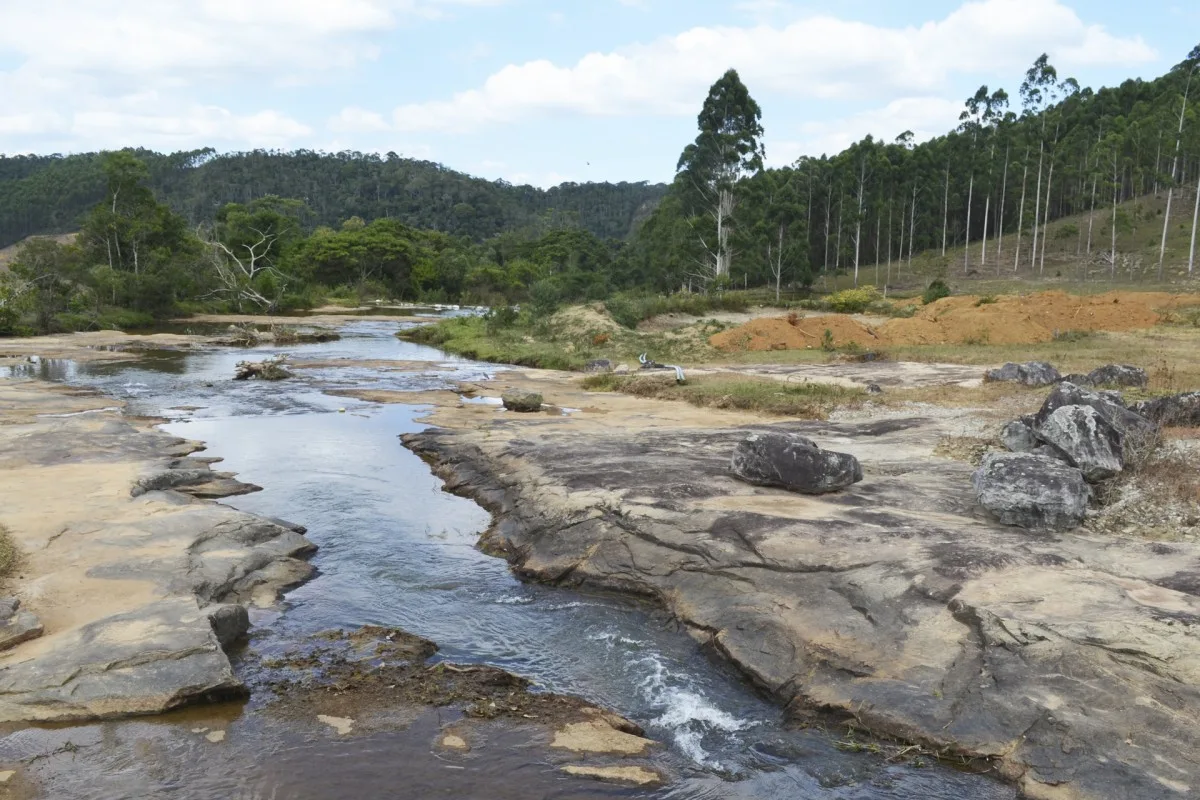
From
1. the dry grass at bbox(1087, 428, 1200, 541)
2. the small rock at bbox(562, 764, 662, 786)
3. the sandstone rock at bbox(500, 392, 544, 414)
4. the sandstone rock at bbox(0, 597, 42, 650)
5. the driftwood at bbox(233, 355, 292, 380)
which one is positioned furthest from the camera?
the driftwood at bbox(233, 355, 292, 380)

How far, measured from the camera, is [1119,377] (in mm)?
17203

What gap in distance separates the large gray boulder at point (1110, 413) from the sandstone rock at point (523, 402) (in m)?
11.9

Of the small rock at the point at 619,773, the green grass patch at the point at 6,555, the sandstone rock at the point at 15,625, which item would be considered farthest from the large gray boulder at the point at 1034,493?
the green grass patch at the point at 6,555

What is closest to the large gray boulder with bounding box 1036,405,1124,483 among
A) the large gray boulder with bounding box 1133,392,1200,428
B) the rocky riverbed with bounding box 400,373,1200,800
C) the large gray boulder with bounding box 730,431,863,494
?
the rocky riverbed with bounding box 400,373,1200,800

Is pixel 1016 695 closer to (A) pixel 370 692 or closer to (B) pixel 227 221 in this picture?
(A) pixel 370 692

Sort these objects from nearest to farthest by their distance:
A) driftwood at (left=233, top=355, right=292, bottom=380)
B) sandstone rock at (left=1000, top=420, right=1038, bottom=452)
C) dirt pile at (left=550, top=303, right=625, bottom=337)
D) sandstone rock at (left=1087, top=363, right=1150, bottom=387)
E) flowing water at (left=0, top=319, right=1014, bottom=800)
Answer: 1. flowing water at (left=0, top=319, right=1014, bottom=800)
2. sandstone rock at (left=1000, top=420, right=1038, bottom=452)
3. sandstone rock at (left=1087, top=363, right=1150, bottom=387)
4. driftwood at (left=233, top=355, right=292, bottom=380)
5. dirt pile at (left=550, top=303, right=625, bottom=337)

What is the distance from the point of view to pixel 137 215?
5616cm

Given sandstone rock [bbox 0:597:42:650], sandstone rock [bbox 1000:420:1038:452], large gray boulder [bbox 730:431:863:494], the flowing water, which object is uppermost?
sandstone rock [bbox 1000:420:1038:452]

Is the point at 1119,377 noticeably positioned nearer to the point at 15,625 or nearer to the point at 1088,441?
the point at 1088,441

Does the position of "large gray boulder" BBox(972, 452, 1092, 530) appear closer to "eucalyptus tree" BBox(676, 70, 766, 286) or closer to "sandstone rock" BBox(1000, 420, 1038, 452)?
"sandstone rock" BBox(1000, 420, 1038, 452)

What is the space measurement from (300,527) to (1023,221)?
254 ft

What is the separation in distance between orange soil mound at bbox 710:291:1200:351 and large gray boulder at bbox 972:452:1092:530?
914 inches

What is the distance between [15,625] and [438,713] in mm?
3985

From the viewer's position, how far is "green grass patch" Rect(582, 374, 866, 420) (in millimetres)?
18797
